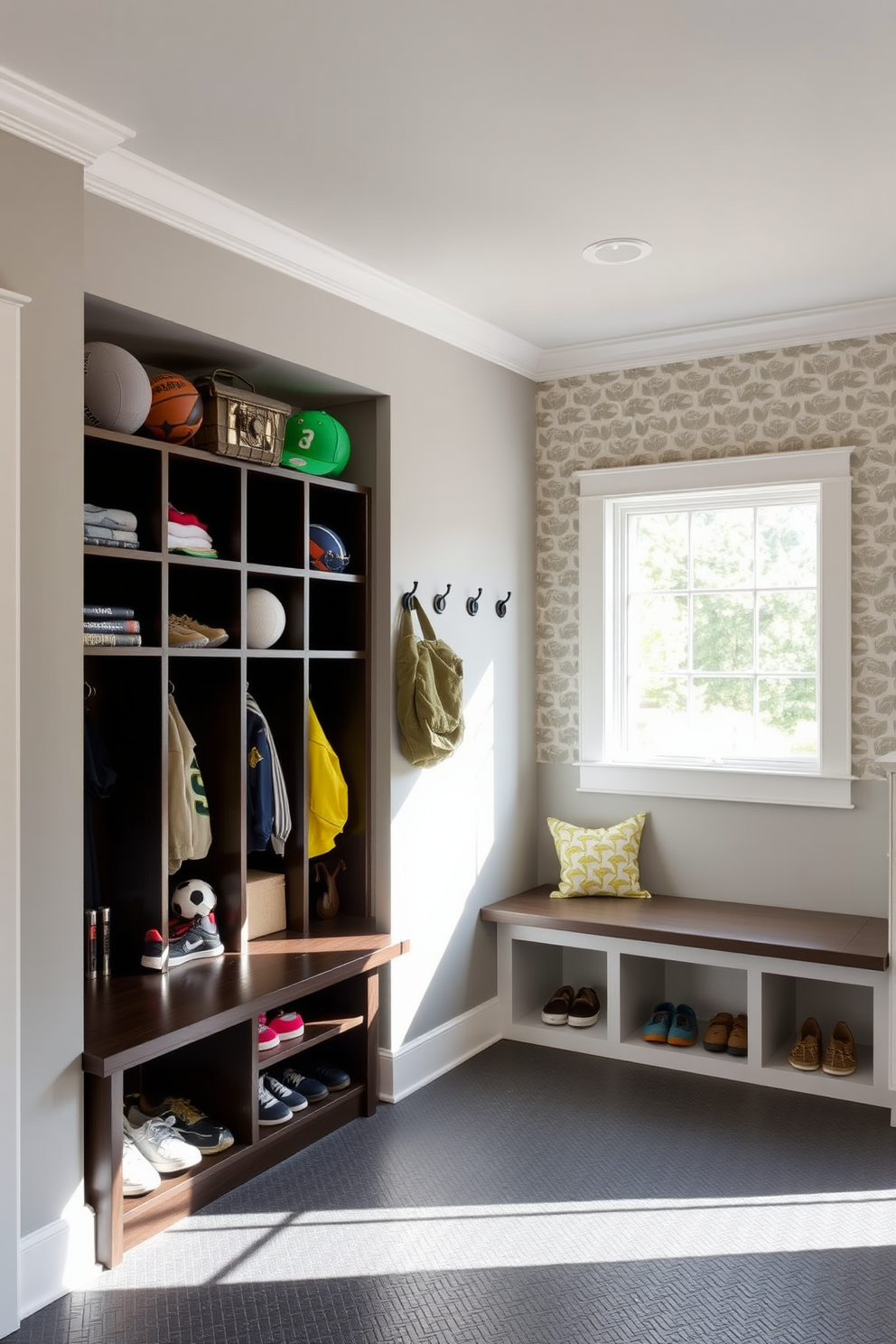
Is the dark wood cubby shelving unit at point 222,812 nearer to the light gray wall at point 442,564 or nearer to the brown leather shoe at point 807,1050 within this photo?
the light gray wall at point 442,564

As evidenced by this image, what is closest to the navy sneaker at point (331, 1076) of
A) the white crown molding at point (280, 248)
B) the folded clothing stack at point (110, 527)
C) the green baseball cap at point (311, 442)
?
the folded clothing stack at point (110, 527)

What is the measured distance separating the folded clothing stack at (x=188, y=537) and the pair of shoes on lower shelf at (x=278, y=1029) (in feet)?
4.41

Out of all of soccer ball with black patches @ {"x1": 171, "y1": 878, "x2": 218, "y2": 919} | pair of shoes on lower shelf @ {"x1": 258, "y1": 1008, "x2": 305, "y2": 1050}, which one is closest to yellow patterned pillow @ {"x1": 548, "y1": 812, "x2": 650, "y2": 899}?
pair of shoes on lower shelf @ {"x1": 258, "y1": 1008, "x2": 305, "y2": 1050}

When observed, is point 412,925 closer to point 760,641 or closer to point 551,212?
point 760,641

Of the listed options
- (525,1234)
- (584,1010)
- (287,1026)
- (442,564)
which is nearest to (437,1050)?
(584,1010)

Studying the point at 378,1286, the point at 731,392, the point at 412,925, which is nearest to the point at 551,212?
the point at 731,392

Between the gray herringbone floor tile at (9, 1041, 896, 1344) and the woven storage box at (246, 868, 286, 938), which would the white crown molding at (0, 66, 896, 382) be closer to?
the woven storage box at (246, 868, 286, 938)

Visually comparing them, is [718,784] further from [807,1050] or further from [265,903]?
[265,903]

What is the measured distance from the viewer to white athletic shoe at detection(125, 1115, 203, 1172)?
279 cm

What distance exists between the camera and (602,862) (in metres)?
4.22

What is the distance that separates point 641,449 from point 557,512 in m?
0.42

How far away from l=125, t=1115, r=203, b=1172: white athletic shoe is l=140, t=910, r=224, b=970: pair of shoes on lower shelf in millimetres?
419

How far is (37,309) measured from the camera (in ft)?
7.87

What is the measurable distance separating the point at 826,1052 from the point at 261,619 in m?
2.39
